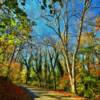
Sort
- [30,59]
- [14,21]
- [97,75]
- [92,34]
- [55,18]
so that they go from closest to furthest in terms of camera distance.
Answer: [14,21], [55,18], [97,75], [92,34], [30,59]

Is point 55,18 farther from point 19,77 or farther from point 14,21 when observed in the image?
point 19,77

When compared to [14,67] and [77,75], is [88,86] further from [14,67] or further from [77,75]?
[14,67]

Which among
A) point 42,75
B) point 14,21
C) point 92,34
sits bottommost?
point 14,21

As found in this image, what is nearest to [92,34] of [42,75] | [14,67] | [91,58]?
[91,58]

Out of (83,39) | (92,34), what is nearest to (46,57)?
(83,39)

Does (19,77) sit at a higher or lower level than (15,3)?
higher

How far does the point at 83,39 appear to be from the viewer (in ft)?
172

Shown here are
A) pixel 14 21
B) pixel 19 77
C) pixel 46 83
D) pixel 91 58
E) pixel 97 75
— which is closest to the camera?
pixel 14 21

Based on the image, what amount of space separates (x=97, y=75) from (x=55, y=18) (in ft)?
37.4

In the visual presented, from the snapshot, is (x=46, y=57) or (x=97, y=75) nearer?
(x=97, y=75)

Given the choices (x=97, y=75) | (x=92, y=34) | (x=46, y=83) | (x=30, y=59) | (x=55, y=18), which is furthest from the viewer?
(x=30, y=59)

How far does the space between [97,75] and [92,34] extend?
960 cm

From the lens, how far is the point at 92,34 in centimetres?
4712

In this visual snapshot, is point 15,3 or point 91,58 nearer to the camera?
point 15,3
